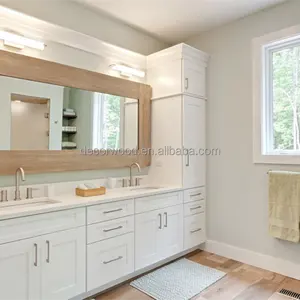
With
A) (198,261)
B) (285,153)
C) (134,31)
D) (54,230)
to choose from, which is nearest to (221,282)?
→ (198,261)

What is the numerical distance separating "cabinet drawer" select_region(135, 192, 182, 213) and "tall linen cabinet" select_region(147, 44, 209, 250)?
0.51 feet

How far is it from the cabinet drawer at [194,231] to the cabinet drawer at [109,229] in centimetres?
83

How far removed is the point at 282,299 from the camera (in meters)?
2.26

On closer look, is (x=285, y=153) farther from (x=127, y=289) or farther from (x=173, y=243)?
(x=127, y=289)

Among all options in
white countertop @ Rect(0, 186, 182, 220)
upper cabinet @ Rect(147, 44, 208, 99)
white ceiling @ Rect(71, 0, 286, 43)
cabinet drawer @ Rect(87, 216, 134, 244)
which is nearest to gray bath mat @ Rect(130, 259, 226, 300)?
cabinet drawer @ Rect(87, 216, 134, 244)

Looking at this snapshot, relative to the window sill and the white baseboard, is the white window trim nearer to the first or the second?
the window sill

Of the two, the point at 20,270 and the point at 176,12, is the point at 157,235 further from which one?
the point at 176,12

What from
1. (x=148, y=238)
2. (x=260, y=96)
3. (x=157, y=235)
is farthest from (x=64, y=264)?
(x=260, y=96)

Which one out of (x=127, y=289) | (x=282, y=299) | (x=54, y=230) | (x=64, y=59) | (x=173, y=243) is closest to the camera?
(x=54, y=230)

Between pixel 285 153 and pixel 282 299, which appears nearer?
pixel 282 299

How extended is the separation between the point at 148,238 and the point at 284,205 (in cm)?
132

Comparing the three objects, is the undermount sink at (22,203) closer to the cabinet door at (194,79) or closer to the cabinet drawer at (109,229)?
the cabinet drawer at (109,229)

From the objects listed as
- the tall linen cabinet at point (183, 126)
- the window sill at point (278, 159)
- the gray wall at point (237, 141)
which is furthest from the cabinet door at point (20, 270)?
the window sill at point (278, 159)

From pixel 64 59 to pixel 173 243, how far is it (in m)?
2.14
